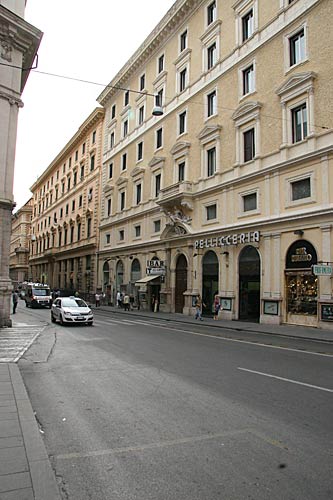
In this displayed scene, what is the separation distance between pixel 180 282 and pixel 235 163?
10.3 m

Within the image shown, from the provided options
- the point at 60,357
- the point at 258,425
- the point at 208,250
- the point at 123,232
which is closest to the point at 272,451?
the point at 258,425

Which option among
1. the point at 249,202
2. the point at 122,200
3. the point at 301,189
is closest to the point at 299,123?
the point at 301,189

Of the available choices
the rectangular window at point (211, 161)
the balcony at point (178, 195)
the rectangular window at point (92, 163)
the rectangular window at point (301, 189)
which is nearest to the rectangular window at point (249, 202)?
the rectangular window at point (301, 189)

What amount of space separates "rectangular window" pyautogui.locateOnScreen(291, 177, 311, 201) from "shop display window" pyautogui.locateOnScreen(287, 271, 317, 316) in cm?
403

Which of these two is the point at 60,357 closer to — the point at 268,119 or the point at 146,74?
the point at 268,119

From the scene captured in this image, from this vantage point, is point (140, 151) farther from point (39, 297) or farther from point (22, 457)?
point (22, 457)

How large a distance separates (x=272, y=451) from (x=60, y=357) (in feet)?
24.0

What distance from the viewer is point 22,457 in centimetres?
391

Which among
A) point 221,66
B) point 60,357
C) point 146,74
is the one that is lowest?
point 60,357

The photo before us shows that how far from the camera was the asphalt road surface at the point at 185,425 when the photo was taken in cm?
359

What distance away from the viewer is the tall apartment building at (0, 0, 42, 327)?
1747cm

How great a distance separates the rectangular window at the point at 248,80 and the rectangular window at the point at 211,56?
4176 mm

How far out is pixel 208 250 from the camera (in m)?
27.6

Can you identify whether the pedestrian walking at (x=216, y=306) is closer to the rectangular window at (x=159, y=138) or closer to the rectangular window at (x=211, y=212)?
the rectangular window at (x=211, y=212)
